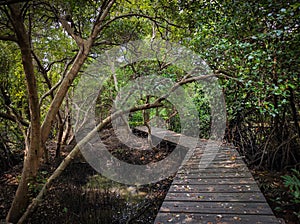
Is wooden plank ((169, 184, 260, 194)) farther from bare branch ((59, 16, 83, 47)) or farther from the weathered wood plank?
bare branch ((59, 16, 83, 47))

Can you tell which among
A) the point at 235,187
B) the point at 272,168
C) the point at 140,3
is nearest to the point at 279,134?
the point at 272,168

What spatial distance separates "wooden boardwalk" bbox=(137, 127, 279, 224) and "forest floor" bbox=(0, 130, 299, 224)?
0.61m

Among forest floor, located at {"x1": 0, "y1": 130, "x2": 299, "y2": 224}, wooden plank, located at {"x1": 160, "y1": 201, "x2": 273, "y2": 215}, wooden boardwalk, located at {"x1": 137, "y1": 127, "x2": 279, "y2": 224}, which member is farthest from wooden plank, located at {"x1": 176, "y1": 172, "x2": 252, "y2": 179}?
wooden plank, located at {"x1": 160, "y1": 201, "x2": 273, "y2": 215}

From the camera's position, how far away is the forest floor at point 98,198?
3198 millimetres

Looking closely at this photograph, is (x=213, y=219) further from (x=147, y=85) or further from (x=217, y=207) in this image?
(x=147, y=85)

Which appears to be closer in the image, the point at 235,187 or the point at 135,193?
the point at 235,187

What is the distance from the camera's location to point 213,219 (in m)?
1.80

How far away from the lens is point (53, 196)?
413 cm

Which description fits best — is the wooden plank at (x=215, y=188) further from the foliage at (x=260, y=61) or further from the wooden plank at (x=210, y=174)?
the foliage at (x=260, y=61)

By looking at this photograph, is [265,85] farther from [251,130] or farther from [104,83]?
[104,83]

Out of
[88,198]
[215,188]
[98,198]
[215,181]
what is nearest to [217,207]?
[215,188]

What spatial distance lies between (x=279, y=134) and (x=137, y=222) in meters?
2.89

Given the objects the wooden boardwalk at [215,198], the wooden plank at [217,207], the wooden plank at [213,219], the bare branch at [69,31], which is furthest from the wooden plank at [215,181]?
the bare branch at [69,31]

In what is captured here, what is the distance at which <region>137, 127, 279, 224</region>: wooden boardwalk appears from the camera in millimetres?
1800
